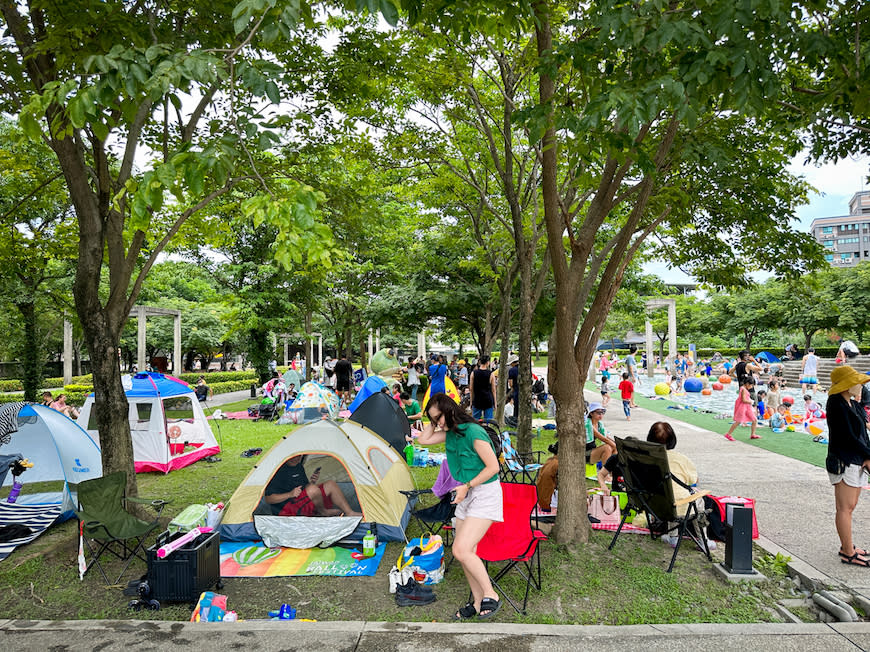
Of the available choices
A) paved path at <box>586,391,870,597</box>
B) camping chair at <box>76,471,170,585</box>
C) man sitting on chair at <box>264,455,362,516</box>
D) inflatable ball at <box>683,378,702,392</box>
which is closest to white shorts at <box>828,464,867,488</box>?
paved path at <box>586,391,870,597</box>

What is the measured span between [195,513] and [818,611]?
540 centimetres

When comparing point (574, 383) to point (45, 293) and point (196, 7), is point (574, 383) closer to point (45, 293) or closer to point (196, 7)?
point (196, 7)

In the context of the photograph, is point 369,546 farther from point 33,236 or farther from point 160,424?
point 33,236

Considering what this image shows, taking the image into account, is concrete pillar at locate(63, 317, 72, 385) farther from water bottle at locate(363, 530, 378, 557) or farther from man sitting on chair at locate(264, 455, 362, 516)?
water bottle at locate(363, 530, 378, 557)

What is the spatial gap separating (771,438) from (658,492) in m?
8.52

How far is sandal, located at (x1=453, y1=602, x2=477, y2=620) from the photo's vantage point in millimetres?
4164

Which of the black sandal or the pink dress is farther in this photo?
the pink dress

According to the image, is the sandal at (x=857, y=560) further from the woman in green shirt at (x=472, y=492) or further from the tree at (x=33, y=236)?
the tree at (x=33, y=236)

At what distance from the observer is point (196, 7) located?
229 inches

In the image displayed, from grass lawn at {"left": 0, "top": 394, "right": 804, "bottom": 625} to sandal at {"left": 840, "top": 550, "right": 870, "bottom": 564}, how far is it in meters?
0.68

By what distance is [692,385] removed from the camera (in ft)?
76.4

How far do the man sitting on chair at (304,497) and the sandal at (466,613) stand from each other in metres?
2.05

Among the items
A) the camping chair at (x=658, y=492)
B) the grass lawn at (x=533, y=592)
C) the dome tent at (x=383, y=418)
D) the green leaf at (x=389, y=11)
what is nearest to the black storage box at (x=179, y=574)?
the grass lawn at (x=533, y=592)

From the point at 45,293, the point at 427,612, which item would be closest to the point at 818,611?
the point at 427,612
